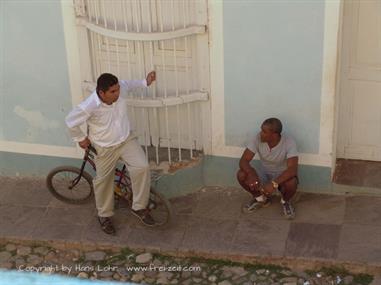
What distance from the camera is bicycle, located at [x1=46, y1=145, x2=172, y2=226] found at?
7749mm

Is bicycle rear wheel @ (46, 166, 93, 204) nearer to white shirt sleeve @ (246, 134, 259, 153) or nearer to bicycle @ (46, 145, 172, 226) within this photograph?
bicycle @ (46, 145, 172, 226)

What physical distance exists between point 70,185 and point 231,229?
1.70 metres

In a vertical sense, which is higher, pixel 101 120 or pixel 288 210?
pixel 101 120

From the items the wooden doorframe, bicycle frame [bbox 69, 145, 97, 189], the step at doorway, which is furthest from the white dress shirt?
the step at doorway

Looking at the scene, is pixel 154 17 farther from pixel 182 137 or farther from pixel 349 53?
pixel 349 53

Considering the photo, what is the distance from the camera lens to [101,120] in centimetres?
723

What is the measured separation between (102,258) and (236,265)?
127 cm

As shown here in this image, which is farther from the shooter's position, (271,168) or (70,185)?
(70,185)

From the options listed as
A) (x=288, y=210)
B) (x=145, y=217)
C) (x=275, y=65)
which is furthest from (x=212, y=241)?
(x=275, y=65)

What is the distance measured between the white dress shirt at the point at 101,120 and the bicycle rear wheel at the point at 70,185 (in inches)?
31.5

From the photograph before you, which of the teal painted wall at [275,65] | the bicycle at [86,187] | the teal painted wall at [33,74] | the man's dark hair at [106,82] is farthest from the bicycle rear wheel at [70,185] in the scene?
the teal painted wall at [275,65]

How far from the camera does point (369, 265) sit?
22.9ft

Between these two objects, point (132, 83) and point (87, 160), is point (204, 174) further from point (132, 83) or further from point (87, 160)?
point (132, 83)

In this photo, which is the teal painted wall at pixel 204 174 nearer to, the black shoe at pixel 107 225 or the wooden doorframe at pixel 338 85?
the wooden doorframe at pixel 338 85
